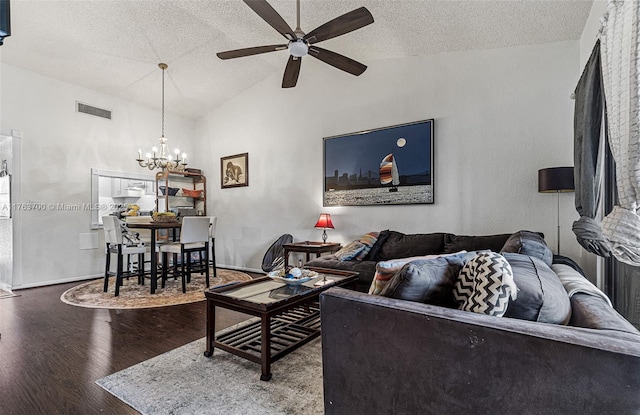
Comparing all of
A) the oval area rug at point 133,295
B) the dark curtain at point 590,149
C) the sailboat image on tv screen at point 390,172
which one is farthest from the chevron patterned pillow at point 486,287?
the oval area rug at point 133,295

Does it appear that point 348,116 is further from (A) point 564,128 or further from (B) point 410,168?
(A) point 564,128

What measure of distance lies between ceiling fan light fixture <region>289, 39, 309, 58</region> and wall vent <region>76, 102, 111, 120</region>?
4.11 m

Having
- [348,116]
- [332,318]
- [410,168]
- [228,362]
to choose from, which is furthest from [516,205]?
[228,362]

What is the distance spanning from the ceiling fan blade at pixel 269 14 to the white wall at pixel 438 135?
2.11 metres

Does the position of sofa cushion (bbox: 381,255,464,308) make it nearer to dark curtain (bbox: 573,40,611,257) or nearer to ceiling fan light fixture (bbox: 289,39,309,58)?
dark curtain (bbox: 573,40,611,257)

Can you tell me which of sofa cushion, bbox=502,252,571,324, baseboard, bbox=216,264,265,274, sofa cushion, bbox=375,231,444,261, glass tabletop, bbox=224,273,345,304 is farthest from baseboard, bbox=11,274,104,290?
sofa cushion, bbox=502,252,571,324

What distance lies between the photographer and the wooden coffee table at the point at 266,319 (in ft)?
6.62

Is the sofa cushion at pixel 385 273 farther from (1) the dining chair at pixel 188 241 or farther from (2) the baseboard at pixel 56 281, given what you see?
(2) the baseboard at pixel 56 281

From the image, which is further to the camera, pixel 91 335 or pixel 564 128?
pixel 564 128

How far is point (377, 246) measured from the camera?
3980 mm

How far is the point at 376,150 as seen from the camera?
4367 millimetres

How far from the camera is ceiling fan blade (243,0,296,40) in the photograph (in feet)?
7.63

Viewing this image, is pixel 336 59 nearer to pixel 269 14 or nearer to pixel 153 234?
pixel 269 14

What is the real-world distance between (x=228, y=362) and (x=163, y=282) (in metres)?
2.61
